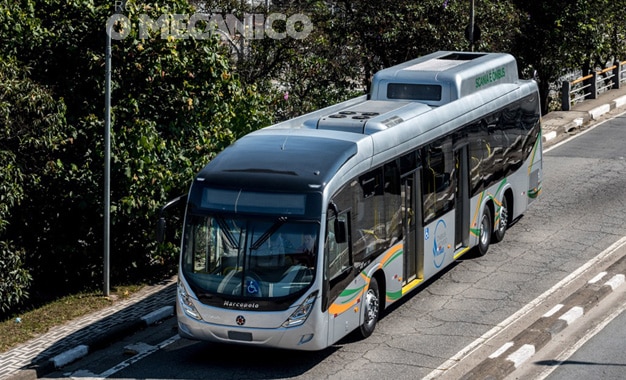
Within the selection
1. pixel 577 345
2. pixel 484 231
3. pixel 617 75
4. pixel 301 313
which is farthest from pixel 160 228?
pixel 617 75

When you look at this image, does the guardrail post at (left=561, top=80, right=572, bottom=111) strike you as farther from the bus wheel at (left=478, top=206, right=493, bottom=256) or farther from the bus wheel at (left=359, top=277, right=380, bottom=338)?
the bus wheel at (left=359, top=277, right=380, bottom=338)

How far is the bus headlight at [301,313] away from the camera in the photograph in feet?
44.3

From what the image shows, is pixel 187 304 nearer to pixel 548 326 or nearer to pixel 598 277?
pixel 548 326

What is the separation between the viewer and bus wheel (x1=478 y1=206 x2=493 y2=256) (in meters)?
19.1

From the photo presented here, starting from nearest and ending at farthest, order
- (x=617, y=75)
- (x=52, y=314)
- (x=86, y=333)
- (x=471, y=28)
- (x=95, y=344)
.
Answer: (x=95, y=344) → (x=86, y=333) → (x=52, y=314) → (x=471, y=28) → (x=617, y=75)

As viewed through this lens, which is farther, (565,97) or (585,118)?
(565,97)

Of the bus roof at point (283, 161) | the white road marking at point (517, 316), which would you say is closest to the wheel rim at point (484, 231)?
the white road marking at point (517, 316)

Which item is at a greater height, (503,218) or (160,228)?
(160,228)

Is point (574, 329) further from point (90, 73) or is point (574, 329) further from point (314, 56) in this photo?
point (314, 56)

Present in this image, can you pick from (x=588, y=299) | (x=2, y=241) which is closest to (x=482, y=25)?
(x=588, y=299)

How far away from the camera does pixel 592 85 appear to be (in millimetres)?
34562

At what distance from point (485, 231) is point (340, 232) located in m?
6.21

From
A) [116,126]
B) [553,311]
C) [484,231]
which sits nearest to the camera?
[553,311]

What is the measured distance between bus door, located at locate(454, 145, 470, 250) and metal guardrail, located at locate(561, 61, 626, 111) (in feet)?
49.6
